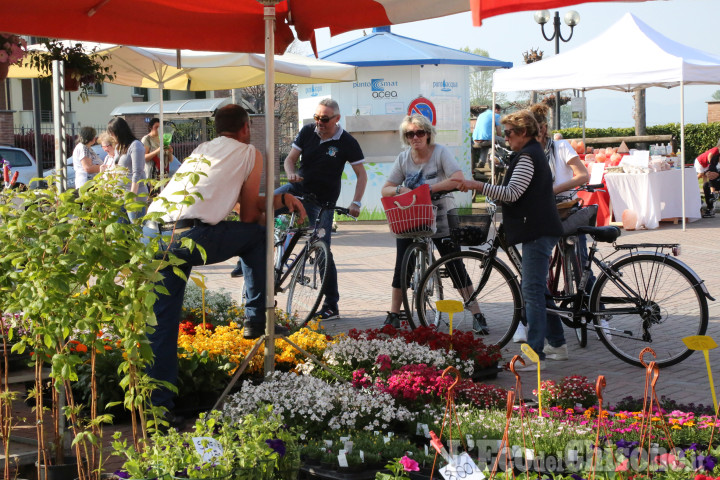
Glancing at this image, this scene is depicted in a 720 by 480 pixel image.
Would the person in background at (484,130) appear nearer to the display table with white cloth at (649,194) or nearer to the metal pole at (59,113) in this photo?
the display table with white cloth at (649,194)

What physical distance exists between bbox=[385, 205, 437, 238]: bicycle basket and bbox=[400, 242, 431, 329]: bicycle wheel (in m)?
0.27

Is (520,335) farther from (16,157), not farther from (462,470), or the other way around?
(16,157)

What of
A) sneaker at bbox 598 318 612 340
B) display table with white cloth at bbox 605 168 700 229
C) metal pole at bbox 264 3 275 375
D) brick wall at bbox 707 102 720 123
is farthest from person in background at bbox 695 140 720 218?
brick wall at bbox 707 102 720 123

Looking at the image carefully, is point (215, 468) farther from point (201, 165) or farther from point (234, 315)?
point (234, 315)

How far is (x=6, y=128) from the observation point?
2900 centimetres

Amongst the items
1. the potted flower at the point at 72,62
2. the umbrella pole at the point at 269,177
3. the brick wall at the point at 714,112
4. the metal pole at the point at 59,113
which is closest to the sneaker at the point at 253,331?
the umbrella pole at the point at 269,177

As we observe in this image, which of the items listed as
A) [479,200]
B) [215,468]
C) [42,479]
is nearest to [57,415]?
[42,479]

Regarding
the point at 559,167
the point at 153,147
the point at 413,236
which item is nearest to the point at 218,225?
the point at 413,236

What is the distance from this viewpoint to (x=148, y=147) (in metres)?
15.1

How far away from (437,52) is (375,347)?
13.6 m

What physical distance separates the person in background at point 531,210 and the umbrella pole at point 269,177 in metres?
1.69

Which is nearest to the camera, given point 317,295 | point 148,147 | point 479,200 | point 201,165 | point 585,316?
point 201,165

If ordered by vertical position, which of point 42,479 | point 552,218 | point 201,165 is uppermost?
point 201,165

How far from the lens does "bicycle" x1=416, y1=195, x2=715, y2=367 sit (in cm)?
617
